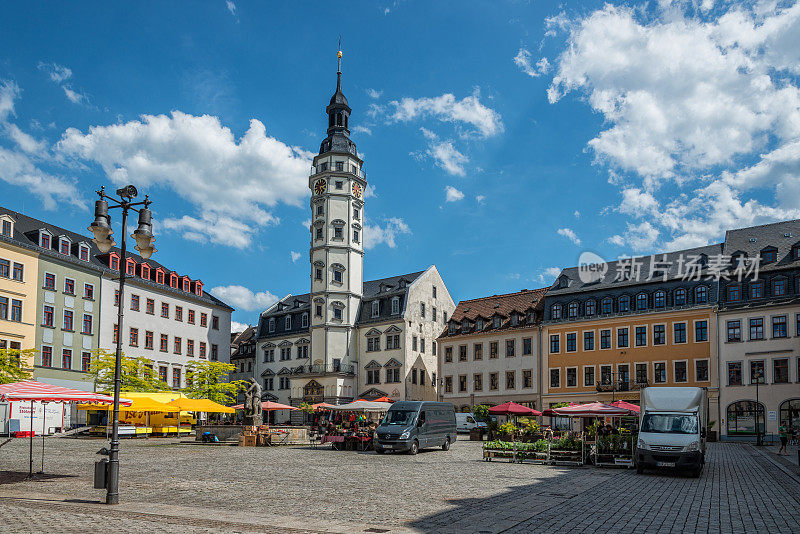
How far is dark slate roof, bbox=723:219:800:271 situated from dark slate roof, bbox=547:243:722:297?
1.19 m

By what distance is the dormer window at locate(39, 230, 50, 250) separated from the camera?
5666 centimetres

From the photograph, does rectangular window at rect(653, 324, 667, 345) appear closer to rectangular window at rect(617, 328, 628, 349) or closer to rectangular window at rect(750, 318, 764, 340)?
rectangular window at rect(617, 328, 628, 349)

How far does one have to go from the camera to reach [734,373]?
52219 millimetres

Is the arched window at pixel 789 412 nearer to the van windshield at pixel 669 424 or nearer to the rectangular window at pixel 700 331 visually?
the rectangular window at pixel 700 331

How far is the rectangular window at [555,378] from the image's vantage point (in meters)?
60.7

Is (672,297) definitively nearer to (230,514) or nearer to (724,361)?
(724,361)

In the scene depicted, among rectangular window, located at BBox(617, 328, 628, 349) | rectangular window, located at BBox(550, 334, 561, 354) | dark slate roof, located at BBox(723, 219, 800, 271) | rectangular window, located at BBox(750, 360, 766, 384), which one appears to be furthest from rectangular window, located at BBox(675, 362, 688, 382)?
rectangular window, located at BBox(550, 334, 561, 354)

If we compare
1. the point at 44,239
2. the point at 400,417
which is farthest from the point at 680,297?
the point at 44,239

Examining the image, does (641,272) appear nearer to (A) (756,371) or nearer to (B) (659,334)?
(B) (659,334)

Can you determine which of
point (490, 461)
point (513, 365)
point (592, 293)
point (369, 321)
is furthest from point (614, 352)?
point (490, 461)

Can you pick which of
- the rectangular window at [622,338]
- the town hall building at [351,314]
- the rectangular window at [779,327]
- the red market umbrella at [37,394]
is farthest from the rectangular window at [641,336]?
the red market umbrella at [37,394]

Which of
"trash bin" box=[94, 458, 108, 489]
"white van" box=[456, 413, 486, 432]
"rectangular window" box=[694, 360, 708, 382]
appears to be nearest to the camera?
"trash bin" box=[94, 458, 108, 489]

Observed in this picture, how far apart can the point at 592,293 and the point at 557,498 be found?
45509mm

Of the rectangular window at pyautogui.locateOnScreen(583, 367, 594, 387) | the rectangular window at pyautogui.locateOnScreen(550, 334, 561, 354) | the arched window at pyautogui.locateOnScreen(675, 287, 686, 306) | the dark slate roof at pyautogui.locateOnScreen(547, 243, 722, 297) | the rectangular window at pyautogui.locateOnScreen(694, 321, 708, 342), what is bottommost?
the rectangular window at pyautogui.locateOnScreen(583, 367, 594, 387)
